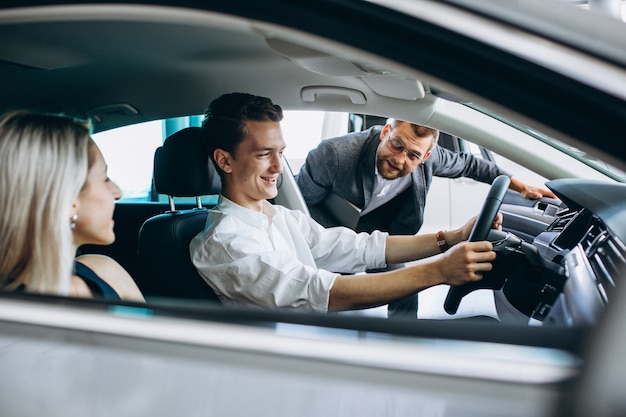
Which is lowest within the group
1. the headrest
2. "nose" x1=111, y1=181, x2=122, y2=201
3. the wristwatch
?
the wristwatch

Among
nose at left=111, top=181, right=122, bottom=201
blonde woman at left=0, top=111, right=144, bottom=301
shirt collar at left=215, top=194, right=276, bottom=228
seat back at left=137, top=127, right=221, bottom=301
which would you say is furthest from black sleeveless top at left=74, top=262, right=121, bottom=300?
shirt collar at left=215, top=194, right=276, bottom=228

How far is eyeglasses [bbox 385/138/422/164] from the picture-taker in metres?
2.23

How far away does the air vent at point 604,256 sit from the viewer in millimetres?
1016

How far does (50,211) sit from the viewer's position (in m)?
1.02

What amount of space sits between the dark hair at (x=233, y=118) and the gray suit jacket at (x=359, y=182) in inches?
23.7

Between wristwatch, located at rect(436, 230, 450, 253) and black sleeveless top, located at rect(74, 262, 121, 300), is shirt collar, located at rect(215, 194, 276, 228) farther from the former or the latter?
black sleeveless top, located at rect(74, 262, 121, 300)

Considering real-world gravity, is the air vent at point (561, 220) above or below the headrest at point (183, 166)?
below

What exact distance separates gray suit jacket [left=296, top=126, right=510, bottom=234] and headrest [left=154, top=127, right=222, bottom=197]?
26.4 inches

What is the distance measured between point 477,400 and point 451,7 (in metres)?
0.48

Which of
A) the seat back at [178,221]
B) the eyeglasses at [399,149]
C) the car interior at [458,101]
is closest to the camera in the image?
the car interior at [458,101]

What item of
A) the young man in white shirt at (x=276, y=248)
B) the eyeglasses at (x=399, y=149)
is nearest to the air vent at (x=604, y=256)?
the young man in white shirt at (x=276, y=248)

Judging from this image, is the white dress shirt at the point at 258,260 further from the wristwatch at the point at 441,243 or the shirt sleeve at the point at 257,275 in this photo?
the wristwatch at the point at 441,243

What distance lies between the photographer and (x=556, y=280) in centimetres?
151

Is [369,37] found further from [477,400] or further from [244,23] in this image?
[477,400]
